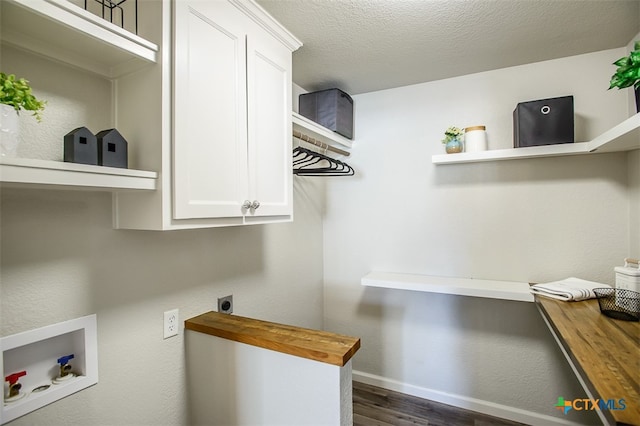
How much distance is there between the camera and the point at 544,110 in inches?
73.1

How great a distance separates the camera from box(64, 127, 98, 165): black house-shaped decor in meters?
0.90

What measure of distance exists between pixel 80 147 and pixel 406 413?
Answer: 8.09ft

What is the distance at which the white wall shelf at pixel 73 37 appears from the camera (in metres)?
0.81

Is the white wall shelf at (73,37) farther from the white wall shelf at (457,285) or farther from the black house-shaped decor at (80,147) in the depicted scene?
the white wall shelf at (457,285)

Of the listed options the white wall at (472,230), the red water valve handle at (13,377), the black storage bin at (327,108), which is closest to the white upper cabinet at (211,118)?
the red water valve handle at (13,377)

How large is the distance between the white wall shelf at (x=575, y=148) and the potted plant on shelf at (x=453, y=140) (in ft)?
0.26

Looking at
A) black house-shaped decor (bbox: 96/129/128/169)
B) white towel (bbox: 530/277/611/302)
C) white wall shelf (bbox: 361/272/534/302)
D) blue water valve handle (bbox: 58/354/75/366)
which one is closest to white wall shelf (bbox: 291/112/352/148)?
black house-shaped decor (bbox: 96/129/128/169)

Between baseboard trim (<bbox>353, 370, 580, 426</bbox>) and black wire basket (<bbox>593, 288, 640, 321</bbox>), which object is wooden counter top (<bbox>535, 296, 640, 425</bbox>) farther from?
baseboard trim (<bbox>353, 370, 580, 426</bbox>)

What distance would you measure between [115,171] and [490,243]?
2275 mm

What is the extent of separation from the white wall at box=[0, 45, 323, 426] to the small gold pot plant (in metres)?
0.21

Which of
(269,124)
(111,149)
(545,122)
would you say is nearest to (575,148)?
(545,122)

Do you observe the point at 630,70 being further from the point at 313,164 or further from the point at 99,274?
the point at 99,274

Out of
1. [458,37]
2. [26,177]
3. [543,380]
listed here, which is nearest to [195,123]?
[26,177]

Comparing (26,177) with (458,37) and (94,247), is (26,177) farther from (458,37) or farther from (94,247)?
(458,37)
